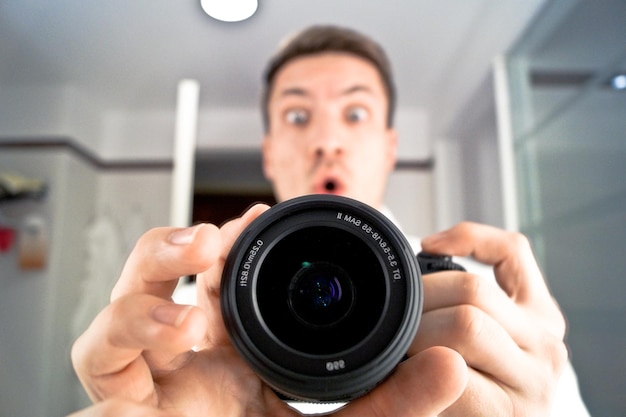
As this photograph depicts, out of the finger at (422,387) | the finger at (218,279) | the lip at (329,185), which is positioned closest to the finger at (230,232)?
the finger at (218,279)

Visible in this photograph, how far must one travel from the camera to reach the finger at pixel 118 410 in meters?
0.20

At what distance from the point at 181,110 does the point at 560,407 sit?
3.43ft

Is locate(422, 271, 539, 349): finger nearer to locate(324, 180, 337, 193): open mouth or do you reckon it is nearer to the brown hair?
locate(324, 180, 337, 193): open mouth

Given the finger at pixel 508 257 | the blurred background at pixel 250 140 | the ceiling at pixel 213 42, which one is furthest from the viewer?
the ceiling at pixel 213 42

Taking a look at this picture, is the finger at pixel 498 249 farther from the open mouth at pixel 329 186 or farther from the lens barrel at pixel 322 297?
the open mouth at pixel 329 186

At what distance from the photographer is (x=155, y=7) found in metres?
1.08

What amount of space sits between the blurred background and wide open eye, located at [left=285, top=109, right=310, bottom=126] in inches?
19.0

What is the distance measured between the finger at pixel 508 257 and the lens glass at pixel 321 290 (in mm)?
98

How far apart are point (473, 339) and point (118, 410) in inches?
7.6

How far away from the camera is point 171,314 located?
212 millimetres

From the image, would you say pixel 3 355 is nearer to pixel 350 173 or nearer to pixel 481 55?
pixel 350 173

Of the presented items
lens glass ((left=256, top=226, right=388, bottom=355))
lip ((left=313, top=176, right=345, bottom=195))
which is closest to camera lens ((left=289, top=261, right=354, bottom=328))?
lens glass ((left=256, top=226, right=388, bottom=355))

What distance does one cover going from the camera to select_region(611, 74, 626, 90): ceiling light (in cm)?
74

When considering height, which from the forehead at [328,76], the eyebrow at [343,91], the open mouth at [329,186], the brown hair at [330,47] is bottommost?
the open mouth at [329,186]
